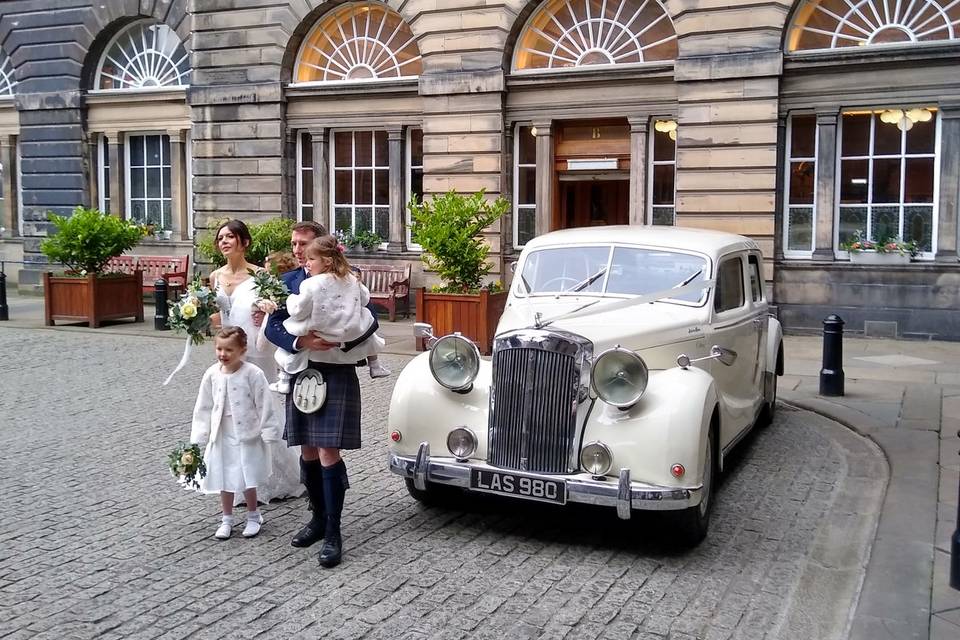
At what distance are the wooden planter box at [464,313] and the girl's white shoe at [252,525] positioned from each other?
7.67 meters

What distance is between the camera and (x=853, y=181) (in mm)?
15523

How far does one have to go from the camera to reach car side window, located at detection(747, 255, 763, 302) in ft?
26.9

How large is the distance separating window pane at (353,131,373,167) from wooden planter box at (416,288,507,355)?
21.1ft

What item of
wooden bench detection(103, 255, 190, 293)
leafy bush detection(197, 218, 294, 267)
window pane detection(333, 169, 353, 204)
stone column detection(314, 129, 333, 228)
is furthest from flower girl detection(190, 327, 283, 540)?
wooden bench detection(103, 255, 190, 293)

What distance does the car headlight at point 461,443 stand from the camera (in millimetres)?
5891

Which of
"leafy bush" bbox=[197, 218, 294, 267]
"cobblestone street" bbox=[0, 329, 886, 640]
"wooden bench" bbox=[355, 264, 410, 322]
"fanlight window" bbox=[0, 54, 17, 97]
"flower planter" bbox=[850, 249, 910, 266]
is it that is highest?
"fanlight window" bbox=[0, 54, 17, 97]

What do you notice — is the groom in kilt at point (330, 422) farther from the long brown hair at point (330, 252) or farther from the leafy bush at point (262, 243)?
the leafy bush at point (262, 243)

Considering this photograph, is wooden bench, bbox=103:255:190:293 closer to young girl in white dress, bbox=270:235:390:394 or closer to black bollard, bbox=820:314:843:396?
black bollard, bbox=820:314:843:396

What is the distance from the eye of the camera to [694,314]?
6746mm

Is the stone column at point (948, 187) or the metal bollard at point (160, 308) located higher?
the stone column at point (948, 187)

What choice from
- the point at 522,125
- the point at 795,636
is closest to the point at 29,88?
the point at 522,125

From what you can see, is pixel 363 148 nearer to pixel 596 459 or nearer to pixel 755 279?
pixel 755 279

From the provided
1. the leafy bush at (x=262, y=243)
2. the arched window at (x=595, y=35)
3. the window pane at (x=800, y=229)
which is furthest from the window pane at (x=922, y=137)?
the leafy bush at (x=262, y=243)

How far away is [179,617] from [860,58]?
44.8ft
